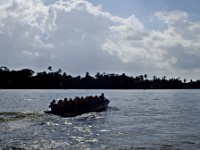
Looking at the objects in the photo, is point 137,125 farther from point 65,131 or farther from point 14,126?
point 14,126

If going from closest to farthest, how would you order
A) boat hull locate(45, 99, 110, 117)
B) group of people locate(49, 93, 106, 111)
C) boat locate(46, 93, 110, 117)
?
boat hull locate(45, 99, 110, 117), boat locate(46, 93, 110, 117), group of people locate(49, 93, 106, 111)

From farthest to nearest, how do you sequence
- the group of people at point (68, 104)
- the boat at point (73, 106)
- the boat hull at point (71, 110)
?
the group of people at point (68, 104)
the boat at point (73, 106)
the boat hull at point (71, 110)

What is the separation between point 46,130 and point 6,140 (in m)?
6.19

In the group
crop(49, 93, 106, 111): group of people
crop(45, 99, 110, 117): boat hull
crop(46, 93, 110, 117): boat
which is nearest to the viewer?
crop(45, 99, 110, 117): boat hull

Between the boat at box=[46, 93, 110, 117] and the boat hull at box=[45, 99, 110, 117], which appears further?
the boat at box=[46, 93, 110, 117]

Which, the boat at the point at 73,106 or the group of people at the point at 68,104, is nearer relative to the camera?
the boat at the point at 73,106

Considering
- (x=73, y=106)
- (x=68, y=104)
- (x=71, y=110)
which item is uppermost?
(x=68, y=104)

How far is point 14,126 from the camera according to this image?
109 ft

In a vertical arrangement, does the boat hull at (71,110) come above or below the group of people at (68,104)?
below

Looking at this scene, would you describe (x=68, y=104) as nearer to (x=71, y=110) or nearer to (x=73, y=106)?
(x=71, y=110)

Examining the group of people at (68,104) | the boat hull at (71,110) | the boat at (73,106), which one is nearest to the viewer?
the boat hull at (71,110)

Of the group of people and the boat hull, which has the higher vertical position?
the group of people

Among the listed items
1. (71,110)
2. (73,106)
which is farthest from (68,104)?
(73,106)

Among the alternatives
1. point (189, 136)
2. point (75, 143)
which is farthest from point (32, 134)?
point (189, 136)
